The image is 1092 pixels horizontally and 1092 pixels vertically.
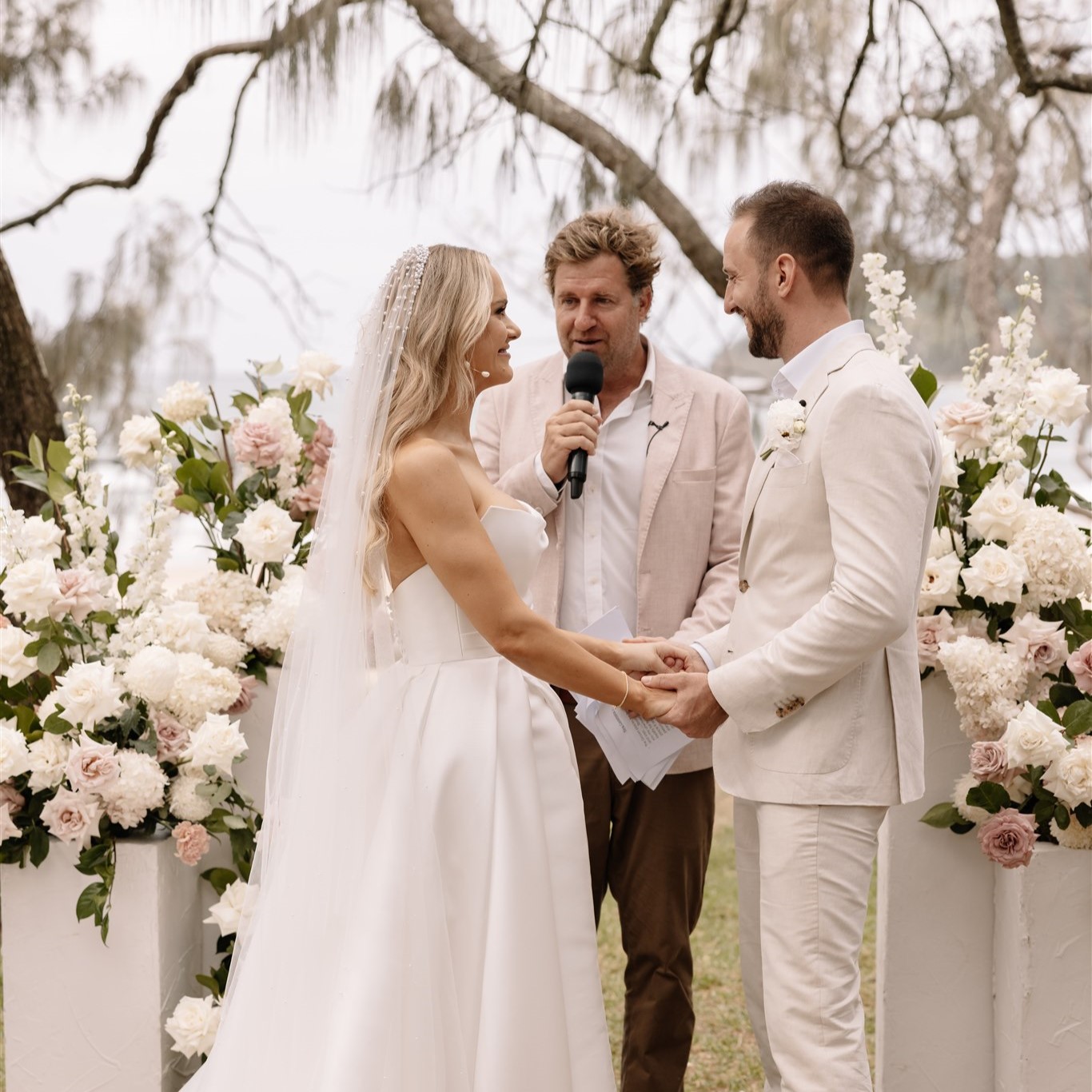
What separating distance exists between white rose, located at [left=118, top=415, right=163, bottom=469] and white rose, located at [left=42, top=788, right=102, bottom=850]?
92 cm

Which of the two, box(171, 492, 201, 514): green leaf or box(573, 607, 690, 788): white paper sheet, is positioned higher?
box(171, 492, 201, 514): green leaf

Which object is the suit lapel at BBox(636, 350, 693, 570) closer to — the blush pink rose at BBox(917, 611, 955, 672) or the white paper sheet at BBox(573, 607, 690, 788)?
the white paper sheet at BBox(573, 607, 690, 788)

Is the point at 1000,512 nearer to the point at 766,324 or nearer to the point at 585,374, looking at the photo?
the point at 766,324

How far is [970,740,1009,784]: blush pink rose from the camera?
10.1 feet

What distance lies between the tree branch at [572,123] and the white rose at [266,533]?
6.46 ft

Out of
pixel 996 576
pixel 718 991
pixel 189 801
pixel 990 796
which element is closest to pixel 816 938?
pixel 990 796

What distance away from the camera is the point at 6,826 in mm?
3062

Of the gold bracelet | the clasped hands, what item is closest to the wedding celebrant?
the clasped hands

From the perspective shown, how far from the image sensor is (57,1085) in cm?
322

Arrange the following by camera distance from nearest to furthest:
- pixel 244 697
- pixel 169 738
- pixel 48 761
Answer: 1. pixel 48 761
2. pixel 169 738
3. pixel 244 697

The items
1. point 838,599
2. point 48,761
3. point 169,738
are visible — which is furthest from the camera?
point 169,738

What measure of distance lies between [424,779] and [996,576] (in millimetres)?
1349

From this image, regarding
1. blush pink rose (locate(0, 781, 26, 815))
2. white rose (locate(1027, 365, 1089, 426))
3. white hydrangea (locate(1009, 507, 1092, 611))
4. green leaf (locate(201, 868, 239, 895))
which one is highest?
white rose (locate(1027, 365, 1089, 426))

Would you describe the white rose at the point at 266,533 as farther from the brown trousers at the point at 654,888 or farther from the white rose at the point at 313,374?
the brown trousers at the point at 654,888
